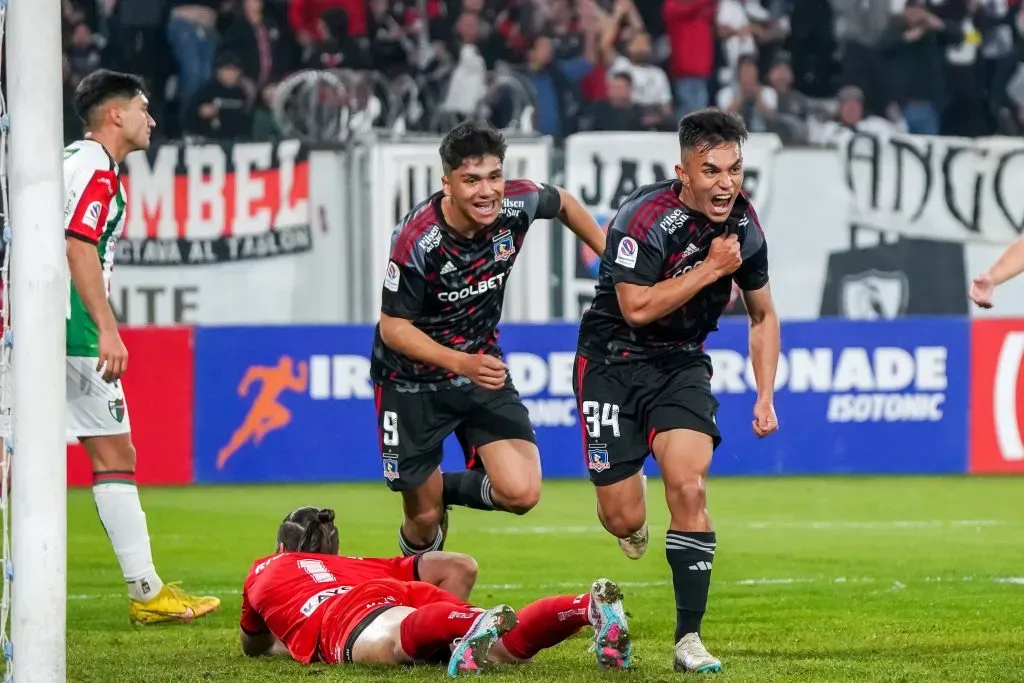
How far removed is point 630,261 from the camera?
19.4ft

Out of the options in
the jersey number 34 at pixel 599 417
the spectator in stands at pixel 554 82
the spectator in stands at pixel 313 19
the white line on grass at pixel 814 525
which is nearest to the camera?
the jersey number 34 at pixel 599 417

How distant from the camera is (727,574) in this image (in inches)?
327

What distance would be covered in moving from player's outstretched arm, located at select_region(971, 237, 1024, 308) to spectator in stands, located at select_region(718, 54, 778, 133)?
424 inches

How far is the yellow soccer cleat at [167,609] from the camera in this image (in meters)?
6.91

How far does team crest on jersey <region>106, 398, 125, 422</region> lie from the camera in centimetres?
698

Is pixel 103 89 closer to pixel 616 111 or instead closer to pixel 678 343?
pixel 678 343

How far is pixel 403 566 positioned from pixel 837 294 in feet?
34.8

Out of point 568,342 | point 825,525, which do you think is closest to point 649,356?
point 825,525

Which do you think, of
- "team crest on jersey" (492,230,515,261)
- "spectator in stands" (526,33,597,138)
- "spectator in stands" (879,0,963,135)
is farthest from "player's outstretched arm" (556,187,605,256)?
"spectator in stands" (879,0,963,135)

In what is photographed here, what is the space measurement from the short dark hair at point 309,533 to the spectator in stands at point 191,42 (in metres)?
10.6

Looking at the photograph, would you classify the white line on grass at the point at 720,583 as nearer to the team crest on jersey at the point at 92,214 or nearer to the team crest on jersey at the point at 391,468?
the team crest on jersey at the point at 391,468

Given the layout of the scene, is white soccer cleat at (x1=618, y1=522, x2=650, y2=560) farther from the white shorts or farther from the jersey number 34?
the white shorts

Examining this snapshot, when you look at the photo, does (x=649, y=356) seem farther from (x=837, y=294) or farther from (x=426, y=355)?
(x=837, y=294)

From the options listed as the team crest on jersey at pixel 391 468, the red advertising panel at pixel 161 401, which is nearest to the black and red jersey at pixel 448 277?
the team crest on jersey at pixel 391 468
